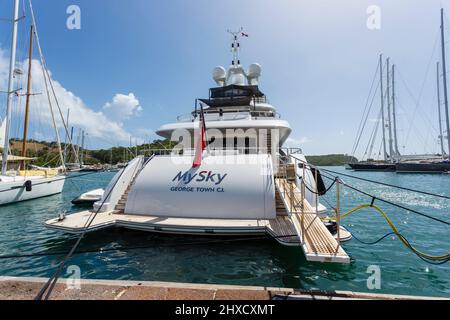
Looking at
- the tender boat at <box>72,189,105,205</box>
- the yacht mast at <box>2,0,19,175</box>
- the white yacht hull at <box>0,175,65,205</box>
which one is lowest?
the tender boat at <box>72,189,105,205</box>

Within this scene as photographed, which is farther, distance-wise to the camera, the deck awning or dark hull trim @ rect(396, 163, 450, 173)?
dark hull trim @ rect(396, 163, 450, 173)

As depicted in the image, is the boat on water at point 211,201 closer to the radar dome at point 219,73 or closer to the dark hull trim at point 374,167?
the radar dome at point 219,73

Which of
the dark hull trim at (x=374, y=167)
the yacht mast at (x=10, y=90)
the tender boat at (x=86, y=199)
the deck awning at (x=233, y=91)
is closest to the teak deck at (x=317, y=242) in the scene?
the deck awning at (x=233, y=91)

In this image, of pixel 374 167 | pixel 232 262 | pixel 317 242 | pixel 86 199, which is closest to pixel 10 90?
pixel 86 199

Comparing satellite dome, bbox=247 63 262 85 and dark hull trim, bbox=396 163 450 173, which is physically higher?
satellite dome, bbox=247 63 262 85

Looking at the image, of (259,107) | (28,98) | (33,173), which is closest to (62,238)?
(259,107)

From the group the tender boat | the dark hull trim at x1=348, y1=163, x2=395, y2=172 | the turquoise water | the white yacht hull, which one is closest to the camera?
the turquoise water

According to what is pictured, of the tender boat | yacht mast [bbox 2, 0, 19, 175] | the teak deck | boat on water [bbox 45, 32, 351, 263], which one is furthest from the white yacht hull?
the teak deck

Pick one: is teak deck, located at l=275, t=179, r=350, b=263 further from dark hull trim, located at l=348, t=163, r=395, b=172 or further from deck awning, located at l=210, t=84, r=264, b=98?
dark hull trim, located at l=348, t=163, r=395, b=172

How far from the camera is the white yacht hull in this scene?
50.5ft

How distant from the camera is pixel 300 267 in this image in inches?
234

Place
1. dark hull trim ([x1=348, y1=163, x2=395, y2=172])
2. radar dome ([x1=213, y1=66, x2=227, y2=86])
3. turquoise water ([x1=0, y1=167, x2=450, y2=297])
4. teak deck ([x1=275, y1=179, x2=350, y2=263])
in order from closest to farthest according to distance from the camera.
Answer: teak deck ([x1=275, y1=179, x2=350, y2=263]) → turquoise water ([x1=0, y1=167, x2=450, y2=297]) → radar dome ([x1=213, y1=66, x2=227, y2=86]) → dark hull trim ([x1=348, y1=163, x2=395, y2=172])
